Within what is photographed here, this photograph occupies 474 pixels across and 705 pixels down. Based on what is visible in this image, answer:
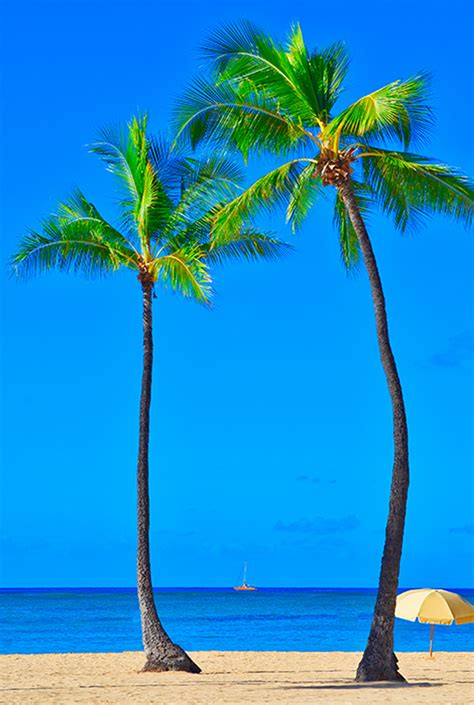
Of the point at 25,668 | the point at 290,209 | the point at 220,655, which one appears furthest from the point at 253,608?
the point at 290,209

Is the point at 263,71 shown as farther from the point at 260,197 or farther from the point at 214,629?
the point at 214,629

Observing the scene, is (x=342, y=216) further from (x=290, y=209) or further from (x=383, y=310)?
(x=383, y=310)

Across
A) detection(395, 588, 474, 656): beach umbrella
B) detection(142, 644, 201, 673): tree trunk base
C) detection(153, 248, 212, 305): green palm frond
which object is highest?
detection(153, 248, 212, 305): green palm frond

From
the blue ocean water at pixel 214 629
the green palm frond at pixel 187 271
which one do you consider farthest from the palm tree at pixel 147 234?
the blue ocean water at pixel 214 629

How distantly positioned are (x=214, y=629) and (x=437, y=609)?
1427 inches

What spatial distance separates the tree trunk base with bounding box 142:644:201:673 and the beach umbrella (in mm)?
4434

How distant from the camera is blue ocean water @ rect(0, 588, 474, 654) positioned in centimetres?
4225

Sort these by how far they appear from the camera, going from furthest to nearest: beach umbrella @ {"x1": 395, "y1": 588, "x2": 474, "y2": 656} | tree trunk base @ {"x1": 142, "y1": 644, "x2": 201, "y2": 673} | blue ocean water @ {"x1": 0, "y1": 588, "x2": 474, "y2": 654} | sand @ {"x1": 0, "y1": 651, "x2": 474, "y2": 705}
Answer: blue ocean water @ {"x1": 0, "y1": 588, "x2": 474, "y2": 654}
beach umbrella @ {"x1": 395, "y1": 588, "x2": 474, "y2": 656}
tree trunk base @ {"x1": 142, "y1": 644, "x2": 201, "y2": 673}
sand @ {"x1": 0, "y1": 651, "x2": 474, "y2": 705}

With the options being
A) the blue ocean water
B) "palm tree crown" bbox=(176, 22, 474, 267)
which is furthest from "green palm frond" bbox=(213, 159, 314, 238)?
the blue ocean water

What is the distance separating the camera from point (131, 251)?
2019cm

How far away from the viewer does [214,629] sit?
5584 cm

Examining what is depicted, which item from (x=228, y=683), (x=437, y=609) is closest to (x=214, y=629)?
Result: (x=437, y=609)

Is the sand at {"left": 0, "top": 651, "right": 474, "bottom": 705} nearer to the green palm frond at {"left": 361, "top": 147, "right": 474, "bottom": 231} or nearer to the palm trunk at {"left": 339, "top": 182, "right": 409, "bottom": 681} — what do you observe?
the palm trunk at {"left": 339, "top": 182, "right": 409, "bottom": 681}

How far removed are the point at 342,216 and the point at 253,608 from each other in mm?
64649
